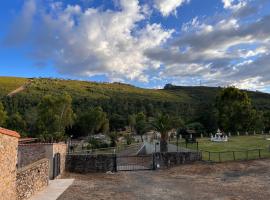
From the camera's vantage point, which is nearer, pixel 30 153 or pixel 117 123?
pixel 30 153

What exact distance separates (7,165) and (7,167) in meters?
0.08

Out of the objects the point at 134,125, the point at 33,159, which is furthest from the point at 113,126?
the point at 33,159

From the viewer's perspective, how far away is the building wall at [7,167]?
1181 cm

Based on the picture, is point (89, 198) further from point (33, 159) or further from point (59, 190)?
point (33, 159)

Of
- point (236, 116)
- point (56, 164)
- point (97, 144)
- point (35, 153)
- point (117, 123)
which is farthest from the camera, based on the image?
point (117, 123)

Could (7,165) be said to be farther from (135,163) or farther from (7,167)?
(135,163)

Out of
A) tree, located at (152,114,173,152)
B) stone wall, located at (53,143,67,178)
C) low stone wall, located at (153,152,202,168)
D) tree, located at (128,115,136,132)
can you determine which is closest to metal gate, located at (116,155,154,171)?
low stone wall, located at (153,152,202,168)

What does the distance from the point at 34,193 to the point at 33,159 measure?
6722mm

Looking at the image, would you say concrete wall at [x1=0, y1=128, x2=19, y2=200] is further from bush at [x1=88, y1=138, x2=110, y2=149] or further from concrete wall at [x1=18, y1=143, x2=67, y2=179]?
bush at [x1=88, y1=138, x2=110, y2=149]

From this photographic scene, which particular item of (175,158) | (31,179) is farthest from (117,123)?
(31,179)

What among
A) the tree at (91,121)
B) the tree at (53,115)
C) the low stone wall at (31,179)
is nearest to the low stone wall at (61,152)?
the low stone wall at (31,179)

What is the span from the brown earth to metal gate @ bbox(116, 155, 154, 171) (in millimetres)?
2496

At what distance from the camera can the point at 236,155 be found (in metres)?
32.4

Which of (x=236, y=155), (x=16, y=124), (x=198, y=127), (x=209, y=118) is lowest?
(x=236, y=155)
